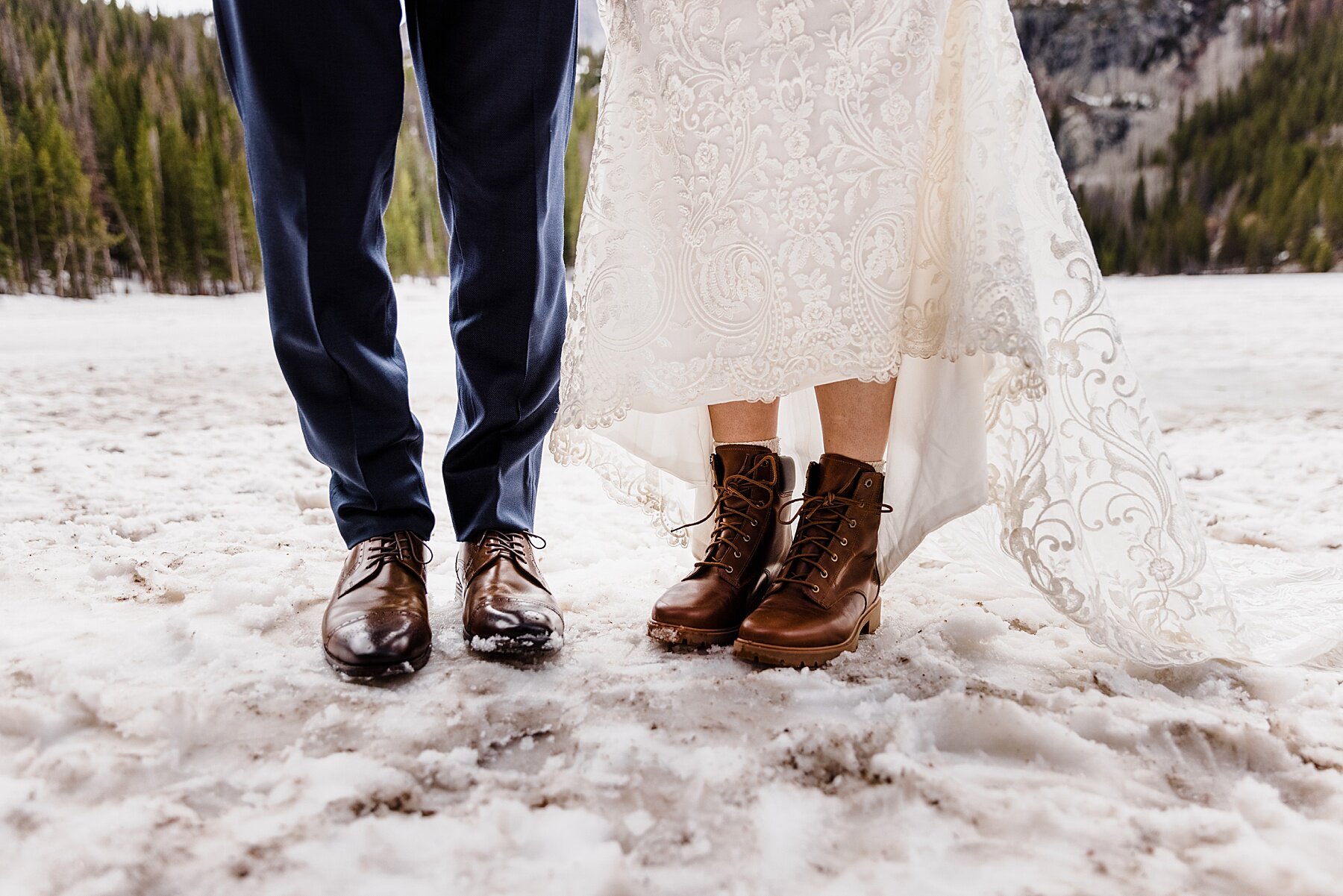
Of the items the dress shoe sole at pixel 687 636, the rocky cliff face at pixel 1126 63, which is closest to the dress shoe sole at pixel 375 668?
the dress shoe sole at pixel 687 636

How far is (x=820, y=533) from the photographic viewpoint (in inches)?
35.0

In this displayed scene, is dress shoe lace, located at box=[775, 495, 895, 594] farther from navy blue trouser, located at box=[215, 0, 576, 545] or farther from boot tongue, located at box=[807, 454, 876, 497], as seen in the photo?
navy blue trouser, located at box=[215, 0, 576, 545]

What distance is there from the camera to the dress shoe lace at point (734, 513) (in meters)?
0.94

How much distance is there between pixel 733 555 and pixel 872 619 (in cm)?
18

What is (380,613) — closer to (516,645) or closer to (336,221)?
(516,645)

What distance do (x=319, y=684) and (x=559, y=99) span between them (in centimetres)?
69

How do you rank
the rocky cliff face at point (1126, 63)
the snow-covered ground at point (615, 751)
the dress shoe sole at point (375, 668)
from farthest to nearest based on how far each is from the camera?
the rocky cliff face at point (1126, 63)
the dress shoe sole at point (375, 668)
the snow-covered ground at point (615, 751)

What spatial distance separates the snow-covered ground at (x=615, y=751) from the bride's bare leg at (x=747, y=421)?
0.86 feet

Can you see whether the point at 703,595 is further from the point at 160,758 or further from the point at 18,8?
the point at 18,8

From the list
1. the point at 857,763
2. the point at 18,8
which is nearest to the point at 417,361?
the point at 18,8

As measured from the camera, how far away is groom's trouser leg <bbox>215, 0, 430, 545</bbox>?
0.81 m

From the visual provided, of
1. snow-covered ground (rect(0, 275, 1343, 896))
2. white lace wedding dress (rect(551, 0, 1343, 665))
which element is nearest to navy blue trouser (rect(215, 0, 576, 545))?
white lace wedding dress (rect(551, 0, 1343, 665))

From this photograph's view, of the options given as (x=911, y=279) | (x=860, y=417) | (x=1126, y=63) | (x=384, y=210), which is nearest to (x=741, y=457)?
(x=860, y=417)

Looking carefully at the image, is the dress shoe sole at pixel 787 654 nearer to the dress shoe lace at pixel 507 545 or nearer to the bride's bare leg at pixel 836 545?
the bride's bare leg at pixel 836 545
